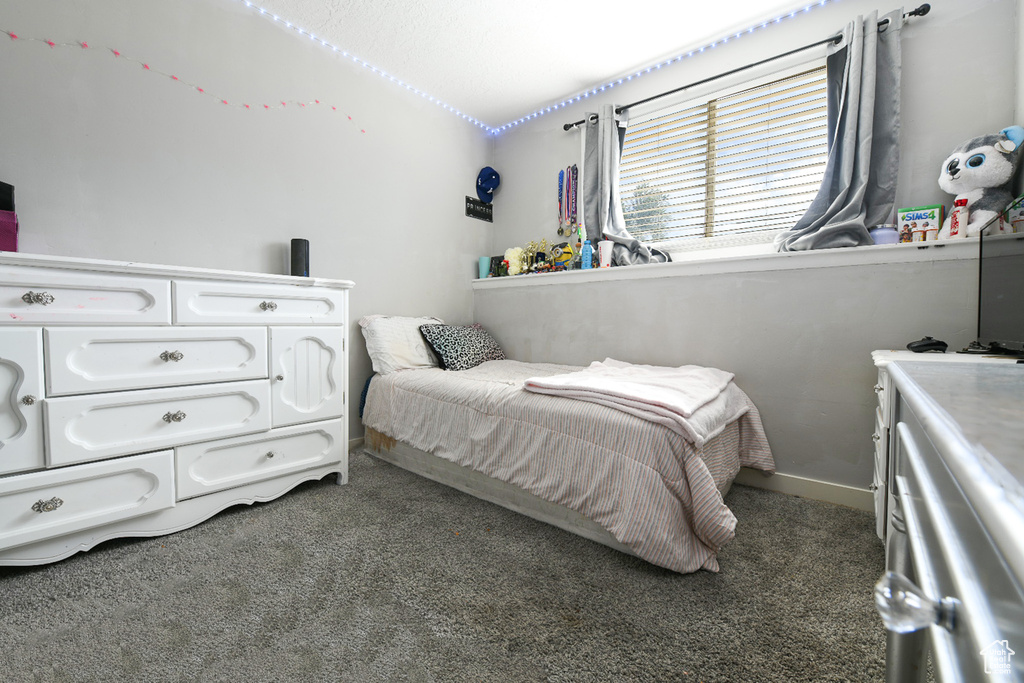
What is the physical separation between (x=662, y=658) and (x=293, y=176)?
270 cm

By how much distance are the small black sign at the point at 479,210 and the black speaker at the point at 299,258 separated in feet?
4.86

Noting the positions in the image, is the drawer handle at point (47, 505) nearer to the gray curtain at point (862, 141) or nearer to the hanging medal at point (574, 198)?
the hanging medal at point (574, 198)

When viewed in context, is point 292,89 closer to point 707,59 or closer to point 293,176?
point 293,176

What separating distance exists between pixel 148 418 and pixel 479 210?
102 inches

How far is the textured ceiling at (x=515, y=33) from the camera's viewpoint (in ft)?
7.30

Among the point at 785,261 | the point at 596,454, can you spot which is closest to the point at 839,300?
the point at 785,261

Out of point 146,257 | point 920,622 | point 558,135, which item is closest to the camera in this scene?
point 920,622

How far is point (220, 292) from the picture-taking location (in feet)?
5.70

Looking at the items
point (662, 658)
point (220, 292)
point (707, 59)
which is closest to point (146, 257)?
point (220, 292)

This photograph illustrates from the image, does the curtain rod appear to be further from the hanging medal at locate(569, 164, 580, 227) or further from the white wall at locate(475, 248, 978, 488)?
the white wall at locate(475, 248, 978, 488)

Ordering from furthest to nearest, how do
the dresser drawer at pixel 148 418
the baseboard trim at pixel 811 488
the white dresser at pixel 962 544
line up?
1. the baseboard trim at pixel 811 488
2. the dresser drawer at pixel 148 418
3. the white dresser at pixel 962 544

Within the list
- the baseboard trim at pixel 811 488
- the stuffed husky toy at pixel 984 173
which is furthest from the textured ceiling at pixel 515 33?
the baseboard trim at pixel 811 488

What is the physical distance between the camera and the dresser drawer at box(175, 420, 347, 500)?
1674 mm

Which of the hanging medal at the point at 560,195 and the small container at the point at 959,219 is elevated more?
the hanging medal at the point at 560,195
